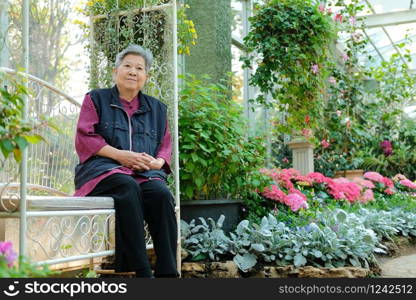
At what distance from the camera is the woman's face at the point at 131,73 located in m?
2.83

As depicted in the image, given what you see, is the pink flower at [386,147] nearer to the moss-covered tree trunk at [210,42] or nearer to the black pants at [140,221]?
the moss-covered tree trunk at [210,42]

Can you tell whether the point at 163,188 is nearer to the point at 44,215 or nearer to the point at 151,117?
the point at 151,117

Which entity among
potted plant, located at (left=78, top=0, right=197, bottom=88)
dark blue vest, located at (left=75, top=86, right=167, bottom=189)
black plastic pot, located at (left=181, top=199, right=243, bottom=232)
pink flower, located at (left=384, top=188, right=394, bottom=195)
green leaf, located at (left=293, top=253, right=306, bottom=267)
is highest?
potted plant, located at (left=78, top=0, right=197, bottom=88)

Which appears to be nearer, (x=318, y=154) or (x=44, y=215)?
(x=44, y=215)

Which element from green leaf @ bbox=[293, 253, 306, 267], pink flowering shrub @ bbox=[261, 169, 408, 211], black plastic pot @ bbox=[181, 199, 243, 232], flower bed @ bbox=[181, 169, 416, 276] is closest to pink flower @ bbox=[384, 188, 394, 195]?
pink flowering shrub @ bbox=[261, 169, 408, 211]

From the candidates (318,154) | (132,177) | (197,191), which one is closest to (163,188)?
(132,177)

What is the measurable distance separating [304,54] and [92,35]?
2.09 m

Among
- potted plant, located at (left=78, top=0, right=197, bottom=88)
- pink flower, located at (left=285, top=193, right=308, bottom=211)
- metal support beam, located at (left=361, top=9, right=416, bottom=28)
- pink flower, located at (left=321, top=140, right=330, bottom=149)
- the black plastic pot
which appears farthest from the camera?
metal support beam, located at (left=361, top=9, right=416, bottom=28)

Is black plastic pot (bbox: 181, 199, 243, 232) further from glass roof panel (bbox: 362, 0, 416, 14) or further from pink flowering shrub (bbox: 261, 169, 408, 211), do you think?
glass roof panel (bbox: 362, 0, 416, 14)

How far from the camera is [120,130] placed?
274cm

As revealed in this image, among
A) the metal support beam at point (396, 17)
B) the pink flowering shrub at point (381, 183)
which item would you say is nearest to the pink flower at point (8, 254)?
the pink flowering shrub at point (381, 183)

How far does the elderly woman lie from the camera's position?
2.47 metres

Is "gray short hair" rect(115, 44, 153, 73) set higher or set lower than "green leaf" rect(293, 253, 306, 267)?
higher

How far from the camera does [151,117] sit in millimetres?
2904
